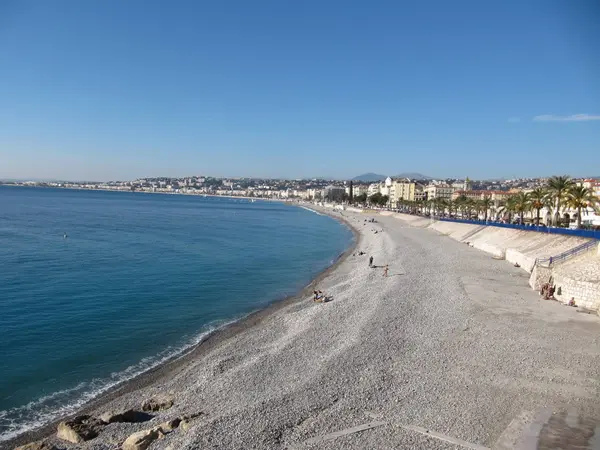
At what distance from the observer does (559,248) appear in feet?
108

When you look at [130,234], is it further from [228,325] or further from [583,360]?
[583,360]

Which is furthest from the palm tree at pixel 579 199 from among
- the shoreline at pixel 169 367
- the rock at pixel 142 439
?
the rock at pixel 142 439

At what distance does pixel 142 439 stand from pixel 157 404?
2.69m

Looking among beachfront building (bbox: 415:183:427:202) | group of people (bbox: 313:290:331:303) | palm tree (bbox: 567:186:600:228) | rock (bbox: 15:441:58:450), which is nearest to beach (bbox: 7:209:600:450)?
rock (bbox: 15:441:58:450)

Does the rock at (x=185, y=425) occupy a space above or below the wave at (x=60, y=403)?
above

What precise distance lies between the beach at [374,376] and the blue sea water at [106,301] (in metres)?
1.42

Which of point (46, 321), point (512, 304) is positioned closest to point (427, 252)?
point (512, 304)

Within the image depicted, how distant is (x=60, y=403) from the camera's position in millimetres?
14164

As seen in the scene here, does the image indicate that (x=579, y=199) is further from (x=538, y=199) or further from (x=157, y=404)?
(x=157, y=404)

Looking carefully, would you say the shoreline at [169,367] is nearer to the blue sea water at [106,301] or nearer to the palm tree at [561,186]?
the blue sea water at [106,301]

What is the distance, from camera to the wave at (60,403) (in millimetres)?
12820

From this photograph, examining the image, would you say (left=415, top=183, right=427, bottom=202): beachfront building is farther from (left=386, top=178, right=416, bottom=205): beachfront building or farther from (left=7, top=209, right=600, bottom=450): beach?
(left=7, top=209, right=600, bottom=450): beach

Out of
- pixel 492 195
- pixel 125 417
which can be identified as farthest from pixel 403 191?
pixel 125 417

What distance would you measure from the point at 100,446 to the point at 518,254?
3319 cm
